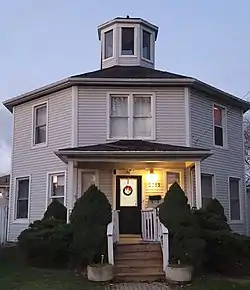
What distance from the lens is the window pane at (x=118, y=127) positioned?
16156 millimetres

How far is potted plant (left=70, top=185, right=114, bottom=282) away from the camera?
11.6 m

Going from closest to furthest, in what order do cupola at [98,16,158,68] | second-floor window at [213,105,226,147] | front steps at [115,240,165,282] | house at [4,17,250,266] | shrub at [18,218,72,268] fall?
front steps at [115,240,165,282] → shrub at [18,218,72,268] → house at [4,17,250,266] → second-floor window at [213,105,226,147] → cupola at [98,16,158,68]

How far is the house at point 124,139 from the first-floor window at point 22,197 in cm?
4

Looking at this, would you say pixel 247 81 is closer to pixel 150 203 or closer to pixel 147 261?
pixel 150 203

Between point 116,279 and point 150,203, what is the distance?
4748mm

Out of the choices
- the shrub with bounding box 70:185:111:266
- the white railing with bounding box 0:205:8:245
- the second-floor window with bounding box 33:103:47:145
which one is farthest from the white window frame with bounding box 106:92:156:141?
the white railing with bounding box 0:205:8:245

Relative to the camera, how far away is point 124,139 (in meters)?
16.0

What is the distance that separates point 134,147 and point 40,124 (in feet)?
15.9

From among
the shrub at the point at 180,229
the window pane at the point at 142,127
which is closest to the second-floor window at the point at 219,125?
the window pane at the point at 142,127

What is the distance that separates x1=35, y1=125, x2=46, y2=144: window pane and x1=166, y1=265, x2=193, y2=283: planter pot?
815 cm

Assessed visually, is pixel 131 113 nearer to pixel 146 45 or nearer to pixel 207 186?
pixel 207 186

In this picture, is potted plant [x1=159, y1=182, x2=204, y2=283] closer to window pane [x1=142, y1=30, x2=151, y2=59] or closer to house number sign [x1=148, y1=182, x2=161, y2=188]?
house number sign [x1=148, y1=182, x2=161, y2=188]

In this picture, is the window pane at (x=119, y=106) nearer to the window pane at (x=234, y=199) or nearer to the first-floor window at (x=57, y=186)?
the first-floor window at (x=57, y=186)

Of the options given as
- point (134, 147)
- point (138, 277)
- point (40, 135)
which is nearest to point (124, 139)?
point (134, 147)
